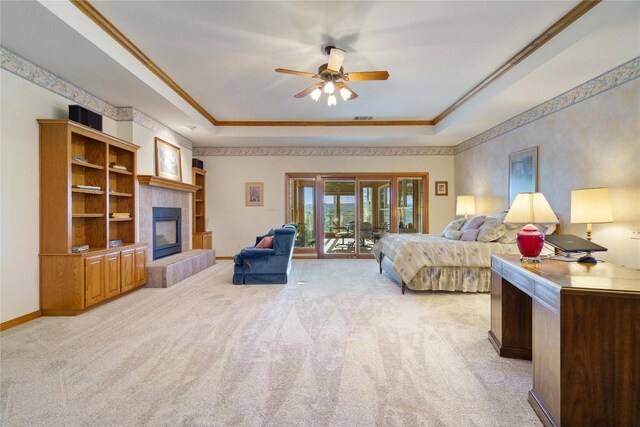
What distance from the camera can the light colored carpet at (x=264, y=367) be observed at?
1.73 metres

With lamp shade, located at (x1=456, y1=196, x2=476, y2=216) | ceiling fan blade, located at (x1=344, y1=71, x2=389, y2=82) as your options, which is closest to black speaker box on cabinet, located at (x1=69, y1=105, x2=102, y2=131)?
ceiling fan blade, located at (x1=344, y1=71, x2=389, y2=82)

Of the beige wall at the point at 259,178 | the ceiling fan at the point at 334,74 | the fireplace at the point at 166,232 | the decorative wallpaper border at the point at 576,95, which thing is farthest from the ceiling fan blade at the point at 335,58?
the beige wall at the point at 259,178

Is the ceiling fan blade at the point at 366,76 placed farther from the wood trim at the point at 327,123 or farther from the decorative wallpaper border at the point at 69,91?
the decorative wallpaper border at the point at 69,91

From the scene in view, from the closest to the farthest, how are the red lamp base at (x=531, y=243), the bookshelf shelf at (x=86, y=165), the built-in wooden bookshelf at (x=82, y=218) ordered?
the red lamp base at (x=531, y=243), the built-in wooden bookshelf at (x=82, y=218), the bookshelf shelf at (x=86, y=165)

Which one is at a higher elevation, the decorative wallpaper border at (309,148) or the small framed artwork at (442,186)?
the decorative wallpaper border at (309,148)

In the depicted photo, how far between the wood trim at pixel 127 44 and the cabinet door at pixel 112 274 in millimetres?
2429

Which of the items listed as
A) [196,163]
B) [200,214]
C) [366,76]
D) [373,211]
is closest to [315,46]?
[366,76]

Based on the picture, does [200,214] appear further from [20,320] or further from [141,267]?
[20,320]

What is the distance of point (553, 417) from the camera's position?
5.08ft

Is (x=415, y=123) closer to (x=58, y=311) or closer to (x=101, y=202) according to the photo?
(x=101, y=202)

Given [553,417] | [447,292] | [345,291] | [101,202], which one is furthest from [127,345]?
[447,292]

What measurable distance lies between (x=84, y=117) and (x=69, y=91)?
1.55 ft

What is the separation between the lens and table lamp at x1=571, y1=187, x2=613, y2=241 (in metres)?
2.82

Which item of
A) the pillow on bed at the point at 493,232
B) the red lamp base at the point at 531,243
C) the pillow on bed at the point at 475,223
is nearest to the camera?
the red lamp base at the point at 531,243
